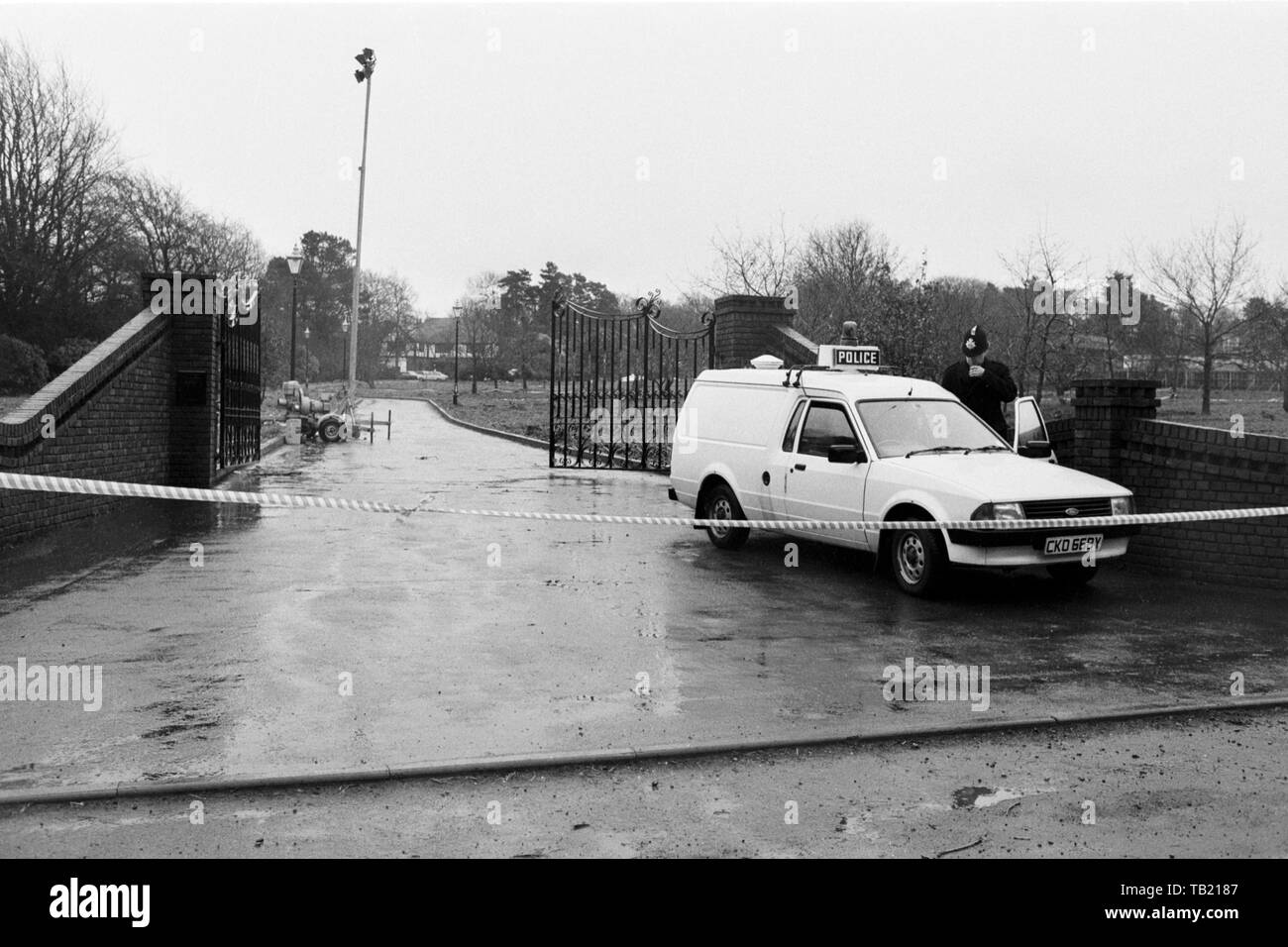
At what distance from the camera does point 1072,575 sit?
428 inches

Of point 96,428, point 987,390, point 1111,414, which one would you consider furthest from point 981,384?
point 96,428

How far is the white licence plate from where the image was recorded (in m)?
9.62

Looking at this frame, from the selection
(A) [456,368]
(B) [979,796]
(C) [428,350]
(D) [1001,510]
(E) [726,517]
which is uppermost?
(C) [428,350]

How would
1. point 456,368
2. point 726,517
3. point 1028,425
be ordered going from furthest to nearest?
1. point 456,368
2. point 726,517
3. point 1028,425

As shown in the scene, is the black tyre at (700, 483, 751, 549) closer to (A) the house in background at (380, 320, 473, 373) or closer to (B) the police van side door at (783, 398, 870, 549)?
(B) the police van side door at (783, 398, 870, 549)

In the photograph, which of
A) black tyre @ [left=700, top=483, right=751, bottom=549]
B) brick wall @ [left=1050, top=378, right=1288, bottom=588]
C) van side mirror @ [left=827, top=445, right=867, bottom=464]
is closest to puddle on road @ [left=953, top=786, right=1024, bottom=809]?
van side mirror @ [left=827, top=445, right=867, bottom=464]

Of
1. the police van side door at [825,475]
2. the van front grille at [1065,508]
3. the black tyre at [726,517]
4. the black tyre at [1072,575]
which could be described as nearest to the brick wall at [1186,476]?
the black tyre at [1072,575]

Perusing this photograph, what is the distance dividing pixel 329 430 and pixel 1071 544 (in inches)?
906

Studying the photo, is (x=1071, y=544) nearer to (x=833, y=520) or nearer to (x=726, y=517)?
(x=833, y=520)

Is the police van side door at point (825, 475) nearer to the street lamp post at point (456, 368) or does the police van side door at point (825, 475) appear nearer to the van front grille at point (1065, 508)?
the van front grille at point (1065, 508)

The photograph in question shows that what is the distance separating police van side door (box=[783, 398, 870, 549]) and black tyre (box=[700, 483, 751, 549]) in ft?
3.19

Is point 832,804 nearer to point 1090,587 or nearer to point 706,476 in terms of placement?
point 1090,587

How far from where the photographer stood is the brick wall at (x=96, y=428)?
455 inches

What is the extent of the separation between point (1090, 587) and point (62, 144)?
155 feet
